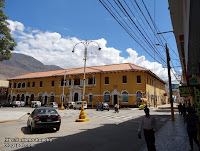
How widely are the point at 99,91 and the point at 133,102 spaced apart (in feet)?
28.5

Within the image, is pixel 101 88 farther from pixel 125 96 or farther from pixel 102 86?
pixel 125 96

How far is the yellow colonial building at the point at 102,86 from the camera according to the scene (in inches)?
1345

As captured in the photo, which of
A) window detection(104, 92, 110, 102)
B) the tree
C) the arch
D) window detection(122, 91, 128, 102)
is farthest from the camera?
the arch

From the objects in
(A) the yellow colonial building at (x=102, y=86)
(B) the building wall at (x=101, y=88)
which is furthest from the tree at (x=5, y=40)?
(B) the building wall at (x=101, y=88)

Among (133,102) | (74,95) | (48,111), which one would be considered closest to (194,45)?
(48,111)

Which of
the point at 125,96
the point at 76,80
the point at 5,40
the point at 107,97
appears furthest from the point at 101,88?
the point at 5,40

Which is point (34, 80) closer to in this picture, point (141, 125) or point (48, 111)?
point (48, 111)

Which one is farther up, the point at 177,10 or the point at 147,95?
the point at 177,10

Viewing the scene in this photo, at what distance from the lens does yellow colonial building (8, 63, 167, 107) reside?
3416cm

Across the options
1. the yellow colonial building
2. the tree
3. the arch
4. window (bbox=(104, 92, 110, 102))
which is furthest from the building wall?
the tree

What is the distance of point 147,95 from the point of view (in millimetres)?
34469

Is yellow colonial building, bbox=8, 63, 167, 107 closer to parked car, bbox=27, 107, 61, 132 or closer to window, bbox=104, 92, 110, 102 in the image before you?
window, bbox=104, 92, 110, 102

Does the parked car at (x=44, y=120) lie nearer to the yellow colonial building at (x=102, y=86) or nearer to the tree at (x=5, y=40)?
the tree at (x=5, y=40)

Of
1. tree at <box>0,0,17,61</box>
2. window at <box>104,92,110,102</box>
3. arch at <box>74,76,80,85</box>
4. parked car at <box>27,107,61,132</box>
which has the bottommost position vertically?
parked car at <box>27,107,61,132</box>
